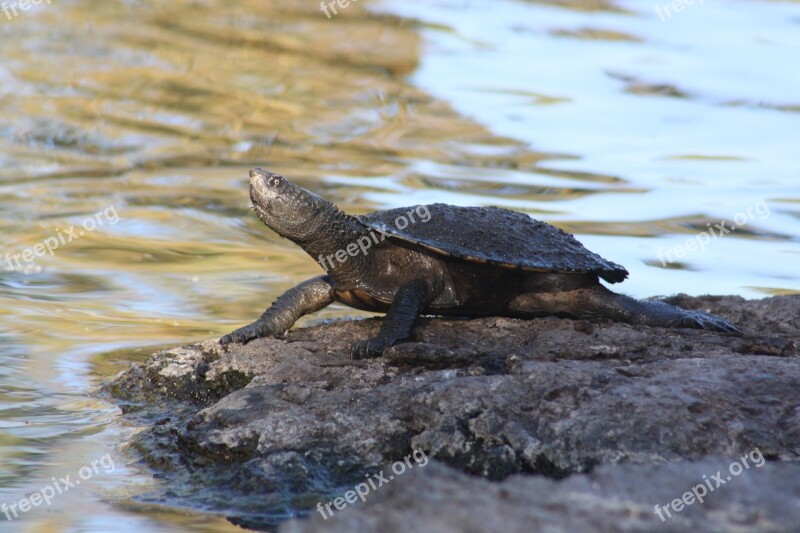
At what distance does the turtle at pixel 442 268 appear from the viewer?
5.02m

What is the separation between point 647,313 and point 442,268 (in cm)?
103

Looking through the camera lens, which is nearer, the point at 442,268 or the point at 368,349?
the point at 368,349

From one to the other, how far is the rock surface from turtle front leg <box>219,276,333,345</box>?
279mm

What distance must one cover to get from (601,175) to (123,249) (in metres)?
5.09

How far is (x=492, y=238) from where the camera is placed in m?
5.03

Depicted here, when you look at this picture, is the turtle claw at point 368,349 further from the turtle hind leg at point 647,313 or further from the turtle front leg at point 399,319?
the turtle hind leg at point 647,313

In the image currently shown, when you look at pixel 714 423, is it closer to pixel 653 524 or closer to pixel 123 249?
pixel 653 524

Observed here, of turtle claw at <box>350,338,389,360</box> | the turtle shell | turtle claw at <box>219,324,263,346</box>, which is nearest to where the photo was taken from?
turtle claw at <box>350,338,389,360</box>

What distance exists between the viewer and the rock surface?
3.75 m

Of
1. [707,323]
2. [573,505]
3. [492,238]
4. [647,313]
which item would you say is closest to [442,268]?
[492,238]

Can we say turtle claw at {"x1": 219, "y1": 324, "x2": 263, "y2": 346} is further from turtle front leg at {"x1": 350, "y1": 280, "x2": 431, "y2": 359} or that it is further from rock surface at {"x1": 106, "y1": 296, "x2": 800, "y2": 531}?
turtle front leg at {"x1": 350, "y1": 280, "x2": 431, "y2": 359}

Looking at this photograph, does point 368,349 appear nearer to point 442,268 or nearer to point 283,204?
point 442,268

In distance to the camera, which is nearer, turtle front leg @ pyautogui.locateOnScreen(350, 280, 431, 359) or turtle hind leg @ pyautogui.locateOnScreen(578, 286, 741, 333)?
turtle front leg @ pyautogui.locateOnScreen(350, 280, 431, 359)

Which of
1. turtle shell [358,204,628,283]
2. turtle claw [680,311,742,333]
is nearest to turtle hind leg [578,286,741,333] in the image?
turtle claw [680,311,742,333]
